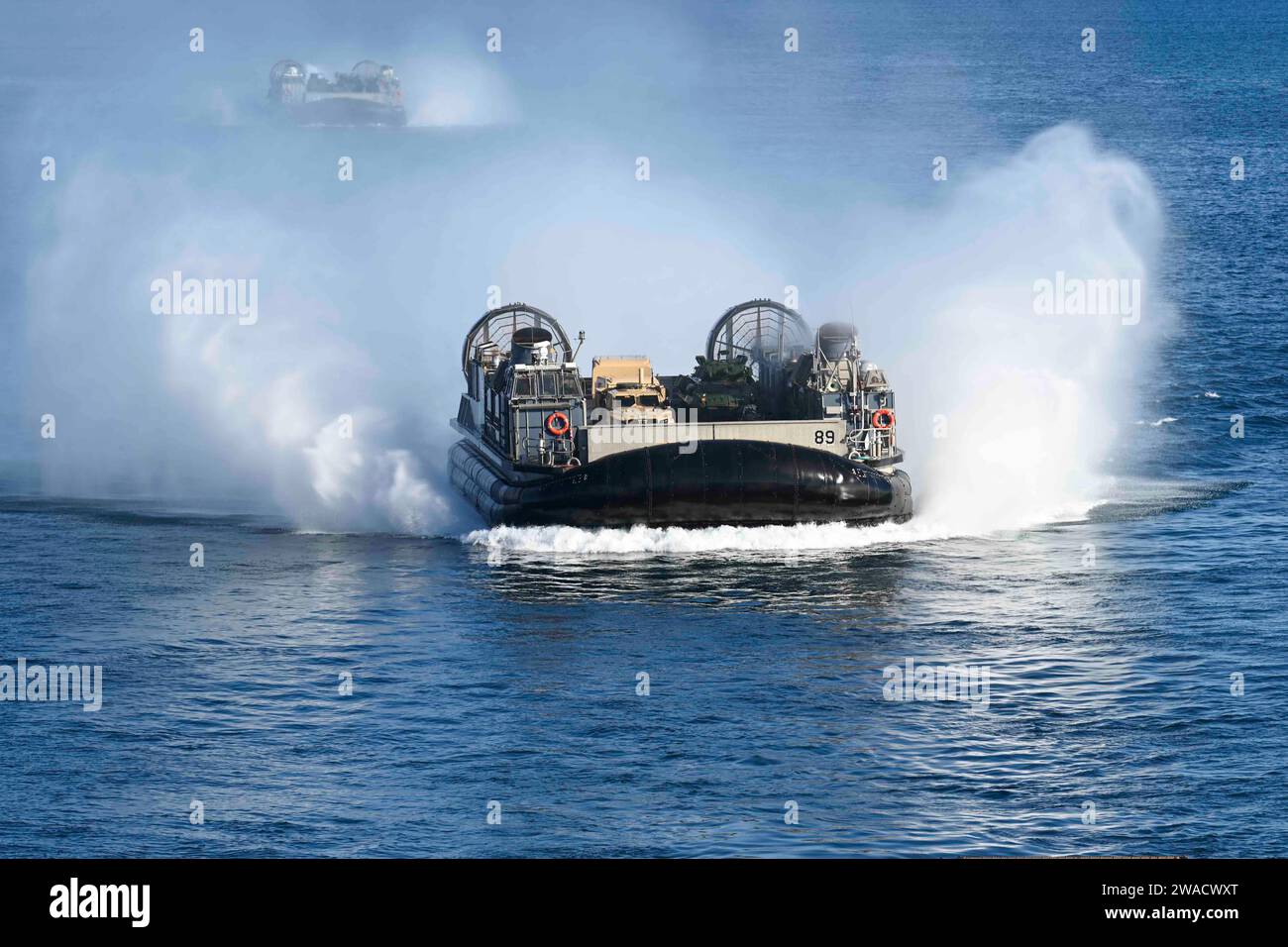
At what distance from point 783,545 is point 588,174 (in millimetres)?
48668

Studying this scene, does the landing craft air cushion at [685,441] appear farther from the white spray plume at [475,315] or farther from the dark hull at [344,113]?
the dark hull at [344,113]

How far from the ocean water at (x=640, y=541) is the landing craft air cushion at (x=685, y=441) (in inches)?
33.2

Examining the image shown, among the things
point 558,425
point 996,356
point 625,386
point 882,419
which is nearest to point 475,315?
point 996,356

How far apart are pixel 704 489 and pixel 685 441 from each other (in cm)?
184

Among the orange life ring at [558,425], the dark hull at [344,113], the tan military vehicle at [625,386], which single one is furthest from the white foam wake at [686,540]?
the dark hull at [344,113]

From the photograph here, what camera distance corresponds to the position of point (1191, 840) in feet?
79.8

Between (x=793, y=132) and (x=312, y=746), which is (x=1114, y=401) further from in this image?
(x=793, y=132)

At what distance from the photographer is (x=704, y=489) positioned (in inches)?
1668

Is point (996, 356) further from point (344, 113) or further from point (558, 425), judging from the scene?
point (344, 113)

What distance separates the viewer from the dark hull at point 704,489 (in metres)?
42.4
